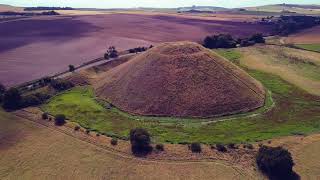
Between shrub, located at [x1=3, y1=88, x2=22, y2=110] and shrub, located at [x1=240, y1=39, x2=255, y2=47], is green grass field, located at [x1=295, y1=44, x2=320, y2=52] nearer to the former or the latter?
shrub, located at [x1=240, y1=39, x2=255, y2=47]

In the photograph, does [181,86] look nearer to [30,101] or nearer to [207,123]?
[207,123]

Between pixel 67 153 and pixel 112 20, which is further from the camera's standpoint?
pixel 112 20

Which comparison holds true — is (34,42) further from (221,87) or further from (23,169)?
(23,169)

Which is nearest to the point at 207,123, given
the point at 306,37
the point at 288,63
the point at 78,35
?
the point at 288,63

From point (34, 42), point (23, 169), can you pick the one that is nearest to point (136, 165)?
point (23, 169)

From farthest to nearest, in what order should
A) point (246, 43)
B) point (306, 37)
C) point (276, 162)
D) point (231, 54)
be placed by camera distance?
point (306, 37) → point (246, 43) → point (231, 54) → point (276, 162)

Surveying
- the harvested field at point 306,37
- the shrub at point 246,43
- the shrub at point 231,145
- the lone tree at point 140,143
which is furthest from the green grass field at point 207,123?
the harvested field at point 306,37

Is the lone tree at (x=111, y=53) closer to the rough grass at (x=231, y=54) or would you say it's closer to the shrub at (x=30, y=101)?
the rough grass at (x=231, y=54)
